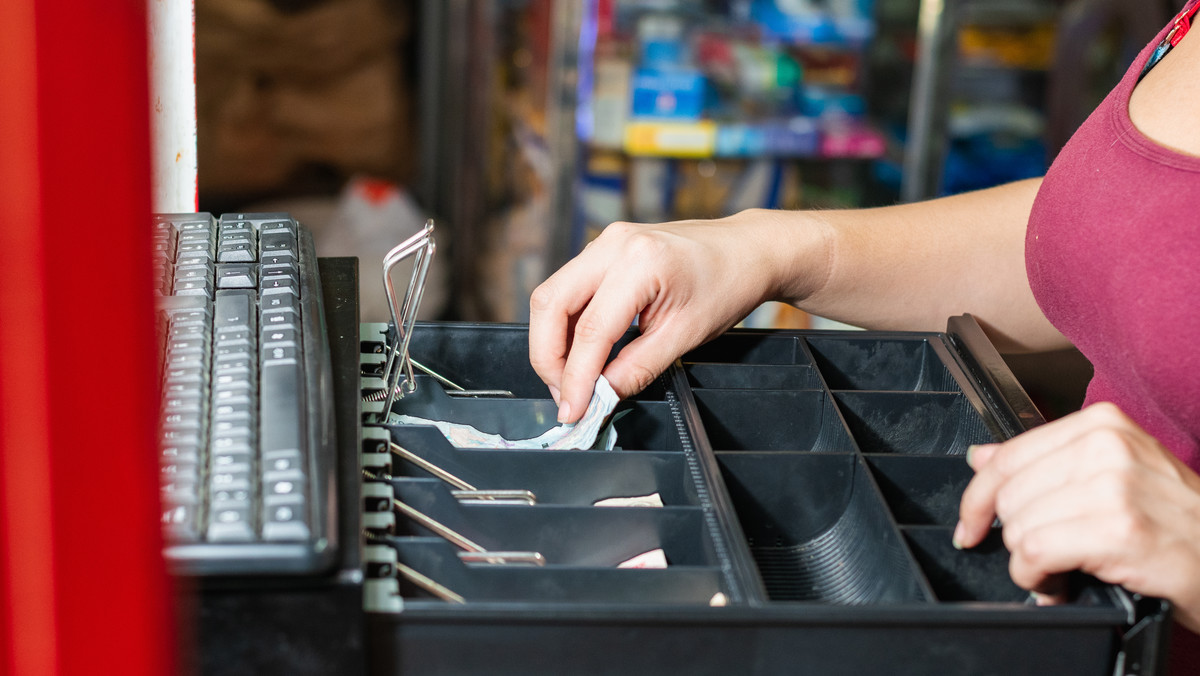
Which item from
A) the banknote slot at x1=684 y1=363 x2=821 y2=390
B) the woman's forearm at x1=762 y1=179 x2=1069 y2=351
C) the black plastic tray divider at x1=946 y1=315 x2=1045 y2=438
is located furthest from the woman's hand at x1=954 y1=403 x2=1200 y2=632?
the woman's forearm at x1=762 y1=179 x2=1069 y2=351

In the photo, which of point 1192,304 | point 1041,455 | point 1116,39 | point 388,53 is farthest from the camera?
point 388,53

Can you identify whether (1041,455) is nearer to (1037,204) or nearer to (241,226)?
(1037,204)

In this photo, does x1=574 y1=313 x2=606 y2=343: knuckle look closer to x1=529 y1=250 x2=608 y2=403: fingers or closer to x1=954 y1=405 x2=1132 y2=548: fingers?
x1=529 y1=250 x2=608 y2=403: fingers

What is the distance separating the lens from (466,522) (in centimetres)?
66

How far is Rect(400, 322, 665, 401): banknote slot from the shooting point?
866 mm

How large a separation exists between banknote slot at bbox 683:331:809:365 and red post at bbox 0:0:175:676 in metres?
0.72

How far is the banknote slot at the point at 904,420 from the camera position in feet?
2.65

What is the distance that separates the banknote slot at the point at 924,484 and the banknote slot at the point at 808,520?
24 millimetres

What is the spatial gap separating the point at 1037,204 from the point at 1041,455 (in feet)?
1.27

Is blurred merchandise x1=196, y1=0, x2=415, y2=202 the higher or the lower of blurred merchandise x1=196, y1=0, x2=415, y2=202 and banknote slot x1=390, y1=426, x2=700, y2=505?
the higher

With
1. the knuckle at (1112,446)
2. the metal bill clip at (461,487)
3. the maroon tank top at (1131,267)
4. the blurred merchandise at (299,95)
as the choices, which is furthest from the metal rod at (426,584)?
the blurred merchandise at (299,95)

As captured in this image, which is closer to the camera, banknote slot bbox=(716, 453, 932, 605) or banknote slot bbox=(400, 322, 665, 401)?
banknote slot bbox=(716, 453, 932, 605)

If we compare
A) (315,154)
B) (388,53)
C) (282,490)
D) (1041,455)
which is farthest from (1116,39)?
(282,490)

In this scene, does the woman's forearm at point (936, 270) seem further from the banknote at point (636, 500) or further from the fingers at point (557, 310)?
the banknote at point (636, 500)
